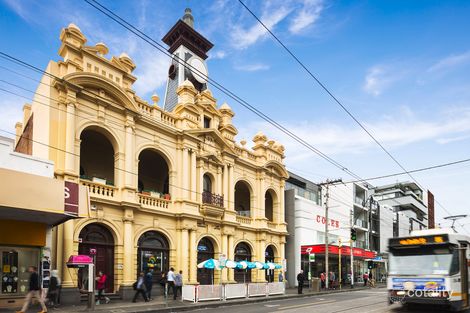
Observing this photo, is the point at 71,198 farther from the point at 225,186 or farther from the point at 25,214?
the point at 225,186

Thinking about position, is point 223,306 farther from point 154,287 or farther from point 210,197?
point 210,197

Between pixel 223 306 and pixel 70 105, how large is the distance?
12547 millimetres

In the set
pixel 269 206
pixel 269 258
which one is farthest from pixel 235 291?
pixel 269 206

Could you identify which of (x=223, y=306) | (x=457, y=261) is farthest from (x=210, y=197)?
(x=457, y=261)

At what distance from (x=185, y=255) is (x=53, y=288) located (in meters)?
9.61

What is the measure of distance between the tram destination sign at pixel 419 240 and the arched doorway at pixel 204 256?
1562 cm

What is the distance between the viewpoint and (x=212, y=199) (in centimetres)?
2962

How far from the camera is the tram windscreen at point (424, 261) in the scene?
46.5ft

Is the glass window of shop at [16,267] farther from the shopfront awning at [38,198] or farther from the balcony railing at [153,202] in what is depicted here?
the balcony railing at [153,202]

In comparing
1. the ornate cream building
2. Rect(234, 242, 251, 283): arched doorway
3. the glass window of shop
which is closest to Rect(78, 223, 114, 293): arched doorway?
the ornate cream building

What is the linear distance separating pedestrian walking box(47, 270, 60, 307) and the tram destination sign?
13.7 meters

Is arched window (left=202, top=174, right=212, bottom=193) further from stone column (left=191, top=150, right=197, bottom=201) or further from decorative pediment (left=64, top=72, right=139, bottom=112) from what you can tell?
decorative pediment (left=64, top=72, right=139, bottom=112)

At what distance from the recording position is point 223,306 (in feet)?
68.5

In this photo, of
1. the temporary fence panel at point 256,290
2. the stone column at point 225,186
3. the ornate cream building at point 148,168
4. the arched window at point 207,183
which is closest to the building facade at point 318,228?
the ornate cream building at point 148,168
